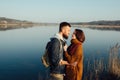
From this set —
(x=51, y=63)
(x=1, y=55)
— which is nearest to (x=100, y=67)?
(x=51, y=63)

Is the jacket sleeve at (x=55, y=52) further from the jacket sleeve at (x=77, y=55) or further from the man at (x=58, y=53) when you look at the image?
the jacket sleeve at (x=77, y=55)

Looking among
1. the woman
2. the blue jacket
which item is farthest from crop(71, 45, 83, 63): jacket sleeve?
the blue jacket

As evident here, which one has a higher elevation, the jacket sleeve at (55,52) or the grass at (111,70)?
the jacket sleeve at (55,52)

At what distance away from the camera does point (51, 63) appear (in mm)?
4320

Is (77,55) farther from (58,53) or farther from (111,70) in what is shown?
(111,70)

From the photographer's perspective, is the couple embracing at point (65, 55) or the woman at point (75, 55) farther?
the woman at point (75, 55)

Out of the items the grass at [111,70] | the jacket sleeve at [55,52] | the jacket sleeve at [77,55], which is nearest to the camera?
the jacket sleeve at [55,52]

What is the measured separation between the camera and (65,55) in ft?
15.0

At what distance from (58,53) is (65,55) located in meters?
0.36

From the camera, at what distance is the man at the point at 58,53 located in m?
4.20

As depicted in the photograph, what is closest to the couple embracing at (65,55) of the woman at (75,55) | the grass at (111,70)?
the woman at (75,55)

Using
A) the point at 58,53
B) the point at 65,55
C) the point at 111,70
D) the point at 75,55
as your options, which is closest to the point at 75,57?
the point at 75,55

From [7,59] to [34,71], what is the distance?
3584 millimetres

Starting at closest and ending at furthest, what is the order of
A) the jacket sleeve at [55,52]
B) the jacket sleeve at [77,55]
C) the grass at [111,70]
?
the jacket sleeve at [55,52]
the jacket sleeve at [77,55]
the grass at [111,70]
